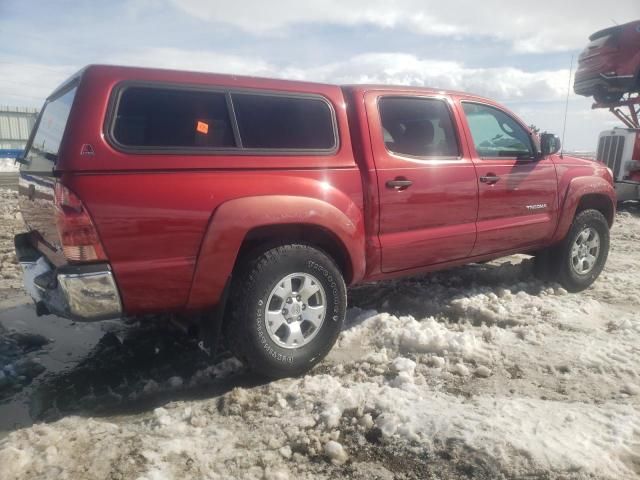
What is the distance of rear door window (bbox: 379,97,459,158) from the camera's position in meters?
3.70

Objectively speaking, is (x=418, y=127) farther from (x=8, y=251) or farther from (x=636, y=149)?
(x=636, y=149)

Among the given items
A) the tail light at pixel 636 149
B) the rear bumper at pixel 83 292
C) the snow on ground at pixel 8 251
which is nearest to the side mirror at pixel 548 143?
the rear bumper at pixel 83 292

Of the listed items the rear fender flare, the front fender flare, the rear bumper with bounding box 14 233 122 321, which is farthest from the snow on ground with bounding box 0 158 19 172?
the rear fender flare

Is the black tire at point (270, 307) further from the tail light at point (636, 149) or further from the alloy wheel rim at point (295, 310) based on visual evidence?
the tail light at point (636, 149)

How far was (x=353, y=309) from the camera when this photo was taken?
436 cm

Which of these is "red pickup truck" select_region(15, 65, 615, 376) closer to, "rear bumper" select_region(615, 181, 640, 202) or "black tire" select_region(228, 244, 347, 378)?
"black tire" select_region(228, 244, 347, 378)

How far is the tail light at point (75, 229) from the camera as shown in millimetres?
2479

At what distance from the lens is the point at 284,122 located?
Result: 3199 millimetres

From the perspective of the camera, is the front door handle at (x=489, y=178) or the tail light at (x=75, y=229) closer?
the tail light at (x=75, y=229)

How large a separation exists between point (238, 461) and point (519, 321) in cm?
262

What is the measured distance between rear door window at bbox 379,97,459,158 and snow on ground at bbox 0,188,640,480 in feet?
4.36

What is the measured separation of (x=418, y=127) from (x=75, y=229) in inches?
101

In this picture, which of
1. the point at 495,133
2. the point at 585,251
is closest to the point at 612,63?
the point at 585,251

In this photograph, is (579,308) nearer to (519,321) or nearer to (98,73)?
(519,321)
